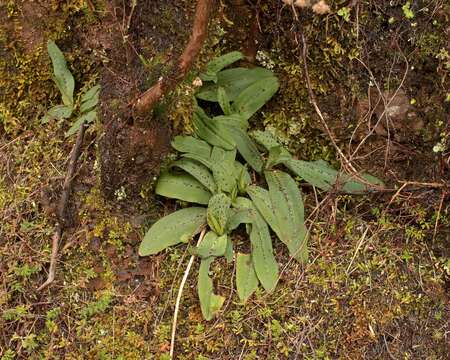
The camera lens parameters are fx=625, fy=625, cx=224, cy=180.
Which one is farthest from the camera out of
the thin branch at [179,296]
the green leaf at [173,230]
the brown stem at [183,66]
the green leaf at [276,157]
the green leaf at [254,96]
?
the green leaf at [254,96]

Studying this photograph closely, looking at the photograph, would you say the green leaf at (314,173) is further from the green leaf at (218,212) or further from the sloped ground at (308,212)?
the green leaf at (218,212)

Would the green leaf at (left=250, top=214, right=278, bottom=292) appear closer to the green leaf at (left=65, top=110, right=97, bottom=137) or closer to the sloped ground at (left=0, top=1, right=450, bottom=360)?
the sloped ground at (left=0, top=1, right=450, bottom=360)

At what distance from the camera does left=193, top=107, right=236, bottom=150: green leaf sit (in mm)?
2838

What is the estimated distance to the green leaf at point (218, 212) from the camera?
2.67 metres

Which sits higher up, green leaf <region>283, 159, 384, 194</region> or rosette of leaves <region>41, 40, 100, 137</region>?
rosette of leaves <region>41, 40, 100, 137</region>

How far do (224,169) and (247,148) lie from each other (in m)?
0.18

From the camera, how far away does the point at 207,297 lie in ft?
8.59

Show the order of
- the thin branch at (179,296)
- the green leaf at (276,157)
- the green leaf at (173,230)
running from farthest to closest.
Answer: the green leaf at (276,157) < the green leaf at (173,230) < the thin branch at (179,296)

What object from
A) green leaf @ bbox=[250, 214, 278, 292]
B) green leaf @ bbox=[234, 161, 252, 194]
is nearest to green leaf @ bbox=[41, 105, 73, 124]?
green leaf @ bbox=[234, 161, 252, 194]

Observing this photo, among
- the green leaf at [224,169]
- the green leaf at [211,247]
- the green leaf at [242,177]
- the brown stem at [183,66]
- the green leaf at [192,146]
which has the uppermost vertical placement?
the brown stem at [183,66]

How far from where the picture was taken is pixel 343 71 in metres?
2.86

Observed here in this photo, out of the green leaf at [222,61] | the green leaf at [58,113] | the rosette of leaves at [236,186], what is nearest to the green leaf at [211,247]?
the rosette of leaves at [236,186]

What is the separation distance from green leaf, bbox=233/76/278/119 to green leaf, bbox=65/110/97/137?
2.18 feet

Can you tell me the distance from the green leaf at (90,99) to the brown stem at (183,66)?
0.48m
